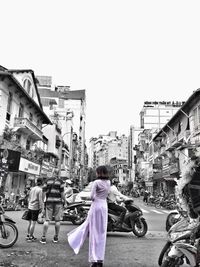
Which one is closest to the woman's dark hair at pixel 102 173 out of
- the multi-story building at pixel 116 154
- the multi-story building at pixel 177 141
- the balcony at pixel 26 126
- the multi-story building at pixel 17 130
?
the multi-story building at pixel 177 141

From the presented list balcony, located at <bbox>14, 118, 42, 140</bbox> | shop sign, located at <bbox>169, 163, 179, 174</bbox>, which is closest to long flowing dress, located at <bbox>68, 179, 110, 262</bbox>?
balcony, located at <bbox>14, 118, 42, 140</bbox>

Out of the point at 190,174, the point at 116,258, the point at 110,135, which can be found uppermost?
the point at 110,135

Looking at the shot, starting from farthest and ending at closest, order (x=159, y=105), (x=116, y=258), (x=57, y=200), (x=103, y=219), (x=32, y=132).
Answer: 1. (x=159, y=105)
2. (x=32, y=132)
3. (x=57, y=200)
4. (x=116, y=258)
5. (x=103, y=219)

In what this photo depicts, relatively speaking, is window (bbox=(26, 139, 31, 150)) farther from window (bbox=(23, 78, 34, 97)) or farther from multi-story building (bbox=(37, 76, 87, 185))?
window (bbox=(23, 78, 34, 97))

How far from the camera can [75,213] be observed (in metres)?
11.4

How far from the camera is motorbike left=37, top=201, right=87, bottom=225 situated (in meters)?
11.3

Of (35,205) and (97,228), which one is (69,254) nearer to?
(97,228)

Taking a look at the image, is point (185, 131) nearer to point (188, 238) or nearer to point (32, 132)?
point (32, 132)

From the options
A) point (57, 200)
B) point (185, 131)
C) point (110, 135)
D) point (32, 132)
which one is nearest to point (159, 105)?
point (185, 131)

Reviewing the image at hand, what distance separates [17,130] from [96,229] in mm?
22696

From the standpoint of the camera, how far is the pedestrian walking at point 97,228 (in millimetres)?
4750

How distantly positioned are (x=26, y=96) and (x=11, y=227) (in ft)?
70.9

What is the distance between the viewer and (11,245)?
21.4 feet

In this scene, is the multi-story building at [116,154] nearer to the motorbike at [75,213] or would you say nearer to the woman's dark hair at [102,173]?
the motorbike at [75,213]
